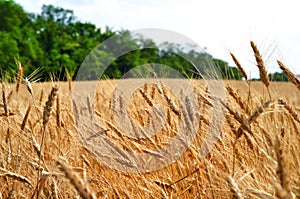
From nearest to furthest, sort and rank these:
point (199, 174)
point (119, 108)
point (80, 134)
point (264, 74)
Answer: point (264, 74) < point (199, 174) < point (80, 134) < point (119, 108)

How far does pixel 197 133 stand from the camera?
1.86 meters

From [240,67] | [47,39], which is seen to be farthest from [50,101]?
[47,39]

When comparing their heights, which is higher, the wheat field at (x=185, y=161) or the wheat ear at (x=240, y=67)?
the wheat ear at (x=240, y=67)

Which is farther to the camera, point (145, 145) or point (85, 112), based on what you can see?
point (85, 112)

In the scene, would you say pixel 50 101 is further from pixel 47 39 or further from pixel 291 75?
pixel 47 39

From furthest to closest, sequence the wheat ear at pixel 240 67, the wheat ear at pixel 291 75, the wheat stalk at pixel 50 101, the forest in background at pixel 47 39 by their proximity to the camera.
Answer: the forest in background at pixel 47 39
the wheat ear at pixel 240 67
the wheat ear at pixel 291 75
the wheat stalk at pixel 50 101

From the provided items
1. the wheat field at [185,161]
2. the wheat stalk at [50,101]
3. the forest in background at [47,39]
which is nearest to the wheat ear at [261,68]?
the wheat field at [185,161]

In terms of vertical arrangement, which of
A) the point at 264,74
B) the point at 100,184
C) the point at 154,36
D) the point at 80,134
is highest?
the point at 154,36

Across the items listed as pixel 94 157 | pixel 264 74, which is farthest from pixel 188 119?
pixel 94 157

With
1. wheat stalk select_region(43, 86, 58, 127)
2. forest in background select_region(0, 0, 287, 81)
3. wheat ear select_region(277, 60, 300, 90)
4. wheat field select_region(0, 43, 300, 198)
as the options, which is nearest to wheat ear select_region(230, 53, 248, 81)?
wheat field select_region(0, 43, 300, 198)

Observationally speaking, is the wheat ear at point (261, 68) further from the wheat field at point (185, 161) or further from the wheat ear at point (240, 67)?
the wheat ear at point (240, 67)

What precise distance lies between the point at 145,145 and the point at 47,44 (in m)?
31.4

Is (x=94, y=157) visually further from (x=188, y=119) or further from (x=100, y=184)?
(x=188, y=119)

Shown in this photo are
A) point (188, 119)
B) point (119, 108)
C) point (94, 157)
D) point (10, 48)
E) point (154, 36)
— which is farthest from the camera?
point (10, 48)
